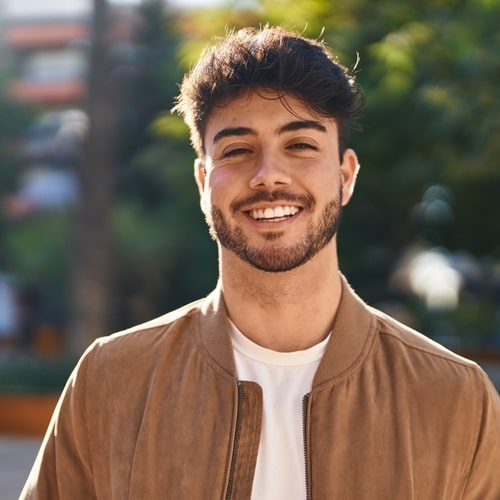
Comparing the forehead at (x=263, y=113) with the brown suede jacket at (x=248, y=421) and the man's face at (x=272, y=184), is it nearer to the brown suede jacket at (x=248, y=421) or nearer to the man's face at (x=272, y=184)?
the man's face at (x=272, y=184)

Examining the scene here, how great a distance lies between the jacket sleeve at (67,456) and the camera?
239cm

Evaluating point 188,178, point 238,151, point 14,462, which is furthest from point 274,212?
point 188,178

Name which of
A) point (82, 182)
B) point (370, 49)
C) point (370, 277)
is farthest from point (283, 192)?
point (370, 277)

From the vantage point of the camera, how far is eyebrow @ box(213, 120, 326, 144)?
94.0 inches

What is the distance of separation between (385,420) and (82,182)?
989cm

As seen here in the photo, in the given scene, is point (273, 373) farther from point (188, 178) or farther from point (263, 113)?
point (188, 178)

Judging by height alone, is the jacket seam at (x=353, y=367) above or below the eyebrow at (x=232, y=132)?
below

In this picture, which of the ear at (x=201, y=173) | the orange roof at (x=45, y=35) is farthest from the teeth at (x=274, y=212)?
the orange roof at (x=45, y=35)

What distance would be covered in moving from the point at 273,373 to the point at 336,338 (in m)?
0.18

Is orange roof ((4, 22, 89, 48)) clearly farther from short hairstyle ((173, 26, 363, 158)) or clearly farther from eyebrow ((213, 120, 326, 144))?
eyebrow ((213, 120, 326, 144))

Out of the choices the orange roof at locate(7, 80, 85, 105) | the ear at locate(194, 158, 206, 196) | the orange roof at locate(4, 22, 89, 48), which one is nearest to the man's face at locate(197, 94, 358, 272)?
the ear at locate(194, 158, 206, 196)

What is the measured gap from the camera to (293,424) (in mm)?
2320

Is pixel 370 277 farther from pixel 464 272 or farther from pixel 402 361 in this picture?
pixel 402 361

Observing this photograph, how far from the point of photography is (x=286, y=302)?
2420 millimetres
